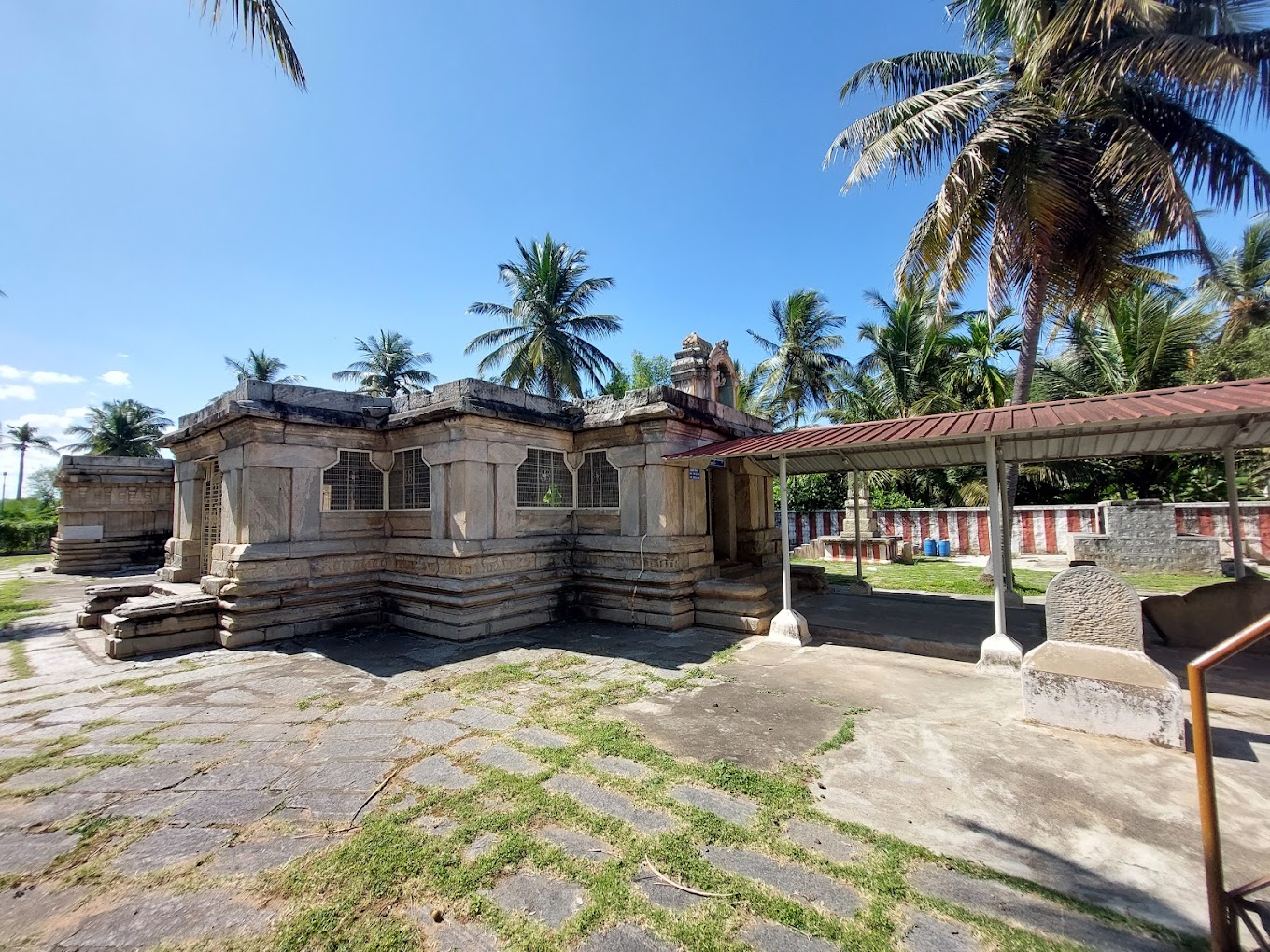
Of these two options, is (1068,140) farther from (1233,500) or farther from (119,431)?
(119,431)

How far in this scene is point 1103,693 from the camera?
4.10m

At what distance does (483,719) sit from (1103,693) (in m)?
4.88

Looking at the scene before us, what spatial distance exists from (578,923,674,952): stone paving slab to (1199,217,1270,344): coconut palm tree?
2421cm

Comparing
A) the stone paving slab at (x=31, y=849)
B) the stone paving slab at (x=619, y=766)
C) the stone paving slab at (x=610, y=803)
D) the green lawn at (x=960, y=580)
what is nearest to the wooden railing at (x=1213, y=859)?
the stone paving slab at (x=610, y=803)

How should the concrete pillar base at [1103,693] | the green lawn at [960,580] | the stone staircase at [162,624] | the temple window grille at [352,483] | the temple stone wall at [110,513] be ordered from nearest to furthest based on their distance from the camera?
the concrete pillar base at [1103,693], the stone staircase at [162,624], the temple window grille at [352,483], the green lawn at [960,580], the temple stone wall at [110,513]

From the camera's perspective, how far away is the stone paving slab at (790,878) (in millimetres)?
2449

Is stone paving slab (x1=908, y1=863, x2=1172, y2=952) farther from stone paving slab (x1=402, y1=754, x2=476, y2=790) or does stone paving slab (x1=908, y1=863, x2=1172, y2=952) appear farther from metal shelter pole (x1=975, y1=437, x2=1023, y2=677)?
metal shelter pole (x1=975, y1=437, x2=1023, y2=677)

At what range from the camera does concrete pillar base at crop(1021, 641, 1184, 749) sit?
3934mm

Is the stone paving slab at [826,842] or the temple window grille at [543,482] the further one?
the temple window grille at [543,482]

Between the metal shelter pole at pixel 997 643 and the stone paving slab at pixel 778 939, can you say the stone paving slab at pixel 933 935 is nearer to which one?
the stone paving slab at pixel 778 939

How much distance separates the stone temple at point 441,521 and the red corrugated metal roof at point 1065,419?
1.93 meters

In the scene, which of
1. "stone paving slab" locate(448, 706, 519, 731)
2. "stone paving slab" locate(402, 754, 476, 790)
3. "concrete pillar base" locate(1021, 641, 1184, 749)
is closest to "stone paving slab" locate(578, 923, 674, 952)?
"stone paving slab" locate(402, 754, 476, 790)

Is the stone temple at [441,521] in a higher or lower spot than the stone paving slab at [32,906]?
higher

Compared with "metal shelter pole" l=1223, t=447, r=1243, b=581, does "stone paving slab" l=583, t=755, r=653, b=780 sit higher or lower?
lower
